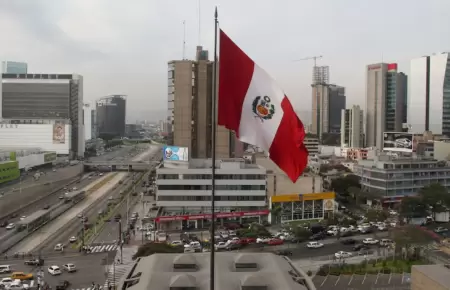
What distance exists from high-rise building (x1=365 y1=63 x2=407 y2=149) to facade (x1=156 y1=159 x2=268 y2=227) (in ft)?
Result: 99.8

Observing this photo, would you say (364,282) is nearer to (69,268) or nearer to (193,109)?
(69,268)

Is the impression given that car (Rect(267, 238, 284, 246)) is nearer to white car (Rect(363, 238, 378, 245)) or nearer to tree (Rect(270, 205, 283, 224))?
white car (Rect(363, 238, 378, 245))

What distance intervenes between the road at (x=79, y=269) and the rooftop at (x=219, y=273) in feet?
21.4

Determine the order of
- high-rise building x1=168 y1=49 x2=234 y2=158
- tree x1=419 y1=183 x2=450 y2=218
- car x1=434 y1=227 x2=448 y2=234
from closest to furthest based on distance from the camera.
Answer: car x1=434 y1=227 x2=448 y2=234 < tree x1=419 y1=183 x2=450 y2=218 < high-rise building x1=168 y1=49 x2=234 y2=158

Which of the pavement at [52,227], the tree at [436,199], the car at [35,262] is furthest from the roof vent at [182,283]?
the tree at [436,199]

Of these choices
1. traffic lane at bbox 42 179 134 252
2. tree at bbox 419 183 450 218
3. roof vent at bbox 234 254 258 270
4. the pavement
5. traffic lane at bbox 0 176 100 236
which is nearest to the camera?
roof vent at bbox 234 254 258 270

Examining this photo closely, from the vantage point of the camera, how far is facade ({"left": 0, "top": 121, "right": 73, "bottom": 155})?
4469 cm

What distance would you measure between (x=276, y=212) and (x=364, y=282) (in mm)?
8356

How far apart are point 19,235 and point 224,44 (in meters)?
16.1

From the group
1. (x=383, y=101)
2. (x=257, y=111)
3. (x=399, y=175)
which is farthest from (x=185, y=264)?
(x=383, y=101)

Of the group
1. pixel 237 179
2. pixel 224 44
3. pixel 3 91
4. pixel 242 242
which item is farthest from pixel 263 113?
pixel 3 91

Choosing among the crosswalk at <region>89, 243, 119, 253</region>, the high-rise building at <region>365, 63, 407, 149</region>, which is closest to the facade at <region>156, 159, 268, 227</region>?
the crosswalk at <region>89, 243, 119, 253</region>

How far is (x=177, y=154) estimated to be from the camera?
69.2ft

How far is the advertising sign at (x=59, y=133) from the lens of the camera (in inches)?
1779
